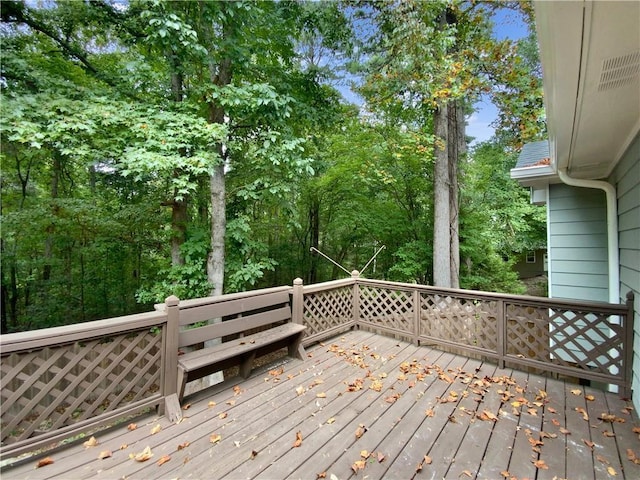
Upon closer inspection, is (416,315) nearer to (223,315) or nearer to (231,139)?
(223,315)

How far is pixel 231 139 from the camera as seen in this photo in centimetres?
573

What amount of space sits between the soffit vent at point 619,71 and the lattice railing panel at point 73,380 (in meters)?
3.35

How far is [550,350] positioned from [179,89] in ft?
21.5

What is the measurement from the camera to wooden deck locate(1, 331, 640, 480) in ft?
6.11

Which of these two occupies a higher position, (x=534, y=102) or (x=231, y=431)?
(x=534, y=102)

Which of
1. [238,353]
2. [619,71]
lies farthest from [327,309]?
[619,71]

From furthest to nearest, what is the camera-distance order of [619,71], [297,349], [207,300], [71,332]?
1. [297,349]
2. [207,300]
3. [71,332]
4. [619,71]

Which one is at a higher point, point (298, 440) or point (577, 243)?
point (577, 243)

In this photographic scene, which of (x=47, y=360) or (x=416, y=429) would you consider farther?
(x=416, y=429)

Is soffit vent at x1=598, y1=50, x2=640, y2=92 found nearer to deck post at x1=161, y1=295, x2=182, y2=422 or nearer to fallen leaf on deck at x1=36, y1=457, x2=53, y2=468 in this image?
deck post at x1=161, y1=295, x2=182, y2=422

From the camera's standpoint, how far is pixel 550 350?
10.5ft

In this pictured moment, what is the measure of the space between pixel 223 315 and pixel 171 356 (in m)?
0.56

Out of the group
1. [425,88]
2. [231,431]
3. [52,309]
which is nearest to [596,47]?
[231,431]

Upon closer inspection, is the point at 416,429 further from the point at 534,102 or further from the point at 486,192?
the point at 486,192
